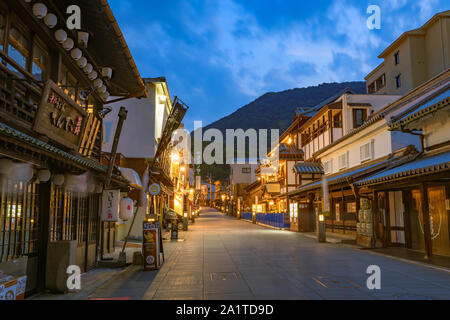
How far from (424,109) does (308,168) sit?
17.7m

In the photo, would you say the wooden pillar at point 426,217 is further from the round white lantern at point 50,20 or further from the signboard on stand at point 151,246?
the round white lantern at point 50,20

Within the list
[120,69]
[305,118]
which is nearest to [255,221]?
[305,118]

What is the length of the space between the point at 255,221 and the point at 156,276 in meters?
37.5

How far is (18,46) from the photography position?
816 cm

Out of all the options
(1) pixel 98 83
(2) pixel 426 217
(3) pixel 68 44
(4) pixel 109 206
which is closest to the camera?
(3) pixel 68 44

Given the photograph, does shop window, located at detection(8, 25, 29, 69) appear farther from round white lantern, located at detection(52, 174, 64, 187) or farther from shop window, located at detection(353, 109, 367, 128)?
shop window, located at detection(353, 109, 367, 128)

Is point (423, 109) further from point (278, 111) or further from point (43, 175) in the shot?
point (278, 111)

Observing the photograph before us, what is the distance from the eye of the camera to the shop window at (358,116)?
29188 millimetres

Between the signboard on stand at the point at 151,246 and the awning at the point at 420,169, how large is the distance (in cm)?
989

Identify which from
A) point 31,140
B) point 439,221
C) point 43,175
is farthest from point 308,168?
point 31,140

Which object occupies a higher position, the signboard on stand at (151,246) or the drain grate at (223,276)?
the signboard on stand at (151,246)

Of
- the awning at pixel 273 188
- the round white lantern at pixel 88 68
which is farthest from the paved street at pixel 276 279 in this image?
the awning at pixel 273 188

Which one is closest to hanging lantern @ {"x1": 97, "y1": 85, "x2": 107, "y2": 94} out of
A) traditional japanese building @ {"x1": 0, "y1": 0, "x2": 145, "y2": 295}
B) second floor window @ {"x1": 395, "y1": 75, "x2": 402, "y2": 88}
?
traditional japanese building @ {"x1": 0, "y1": 0, "x2": 145, "y2": 295}

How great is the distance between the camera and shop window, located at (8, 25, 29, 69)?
25.8 feet
